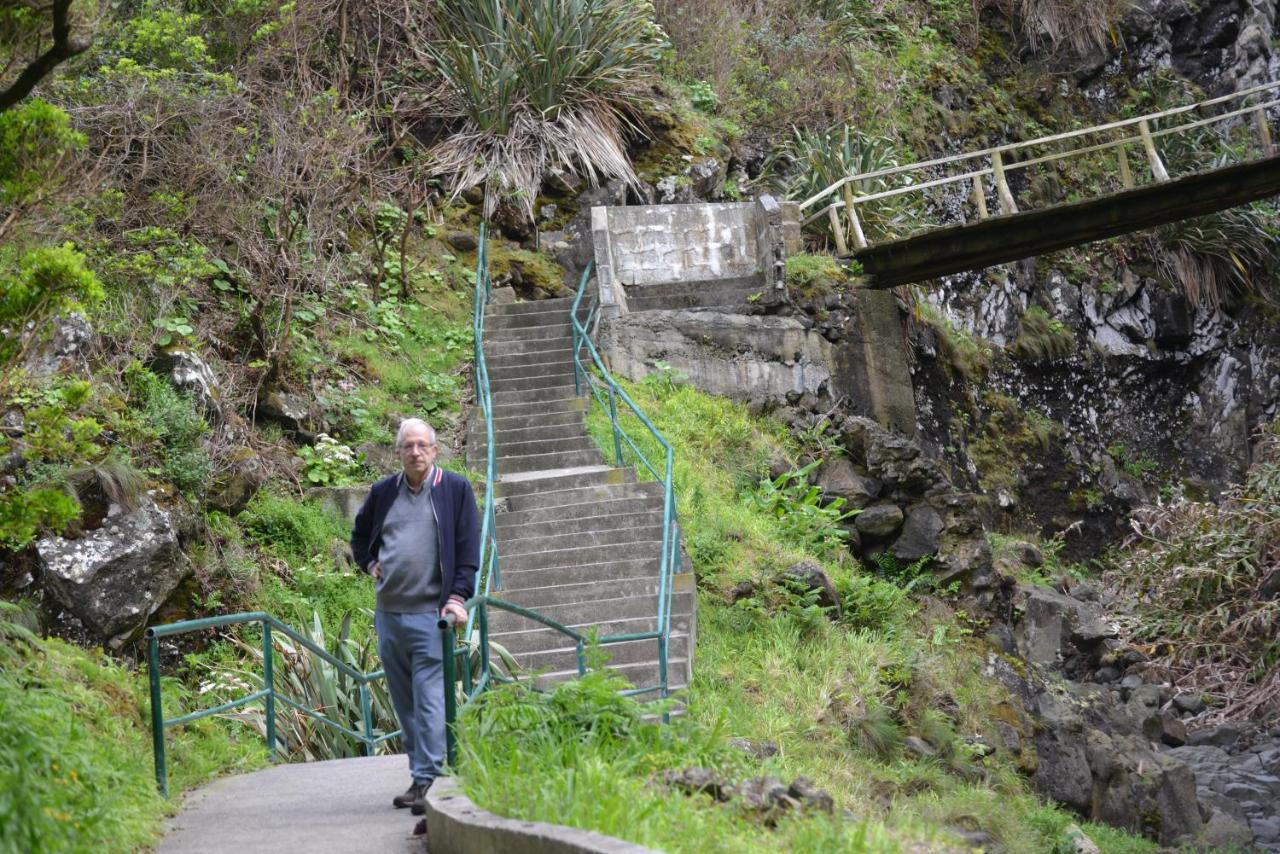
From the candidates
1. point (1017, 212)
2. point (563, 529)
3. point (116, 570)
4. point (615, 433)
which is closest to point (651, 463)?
point (615, 433)

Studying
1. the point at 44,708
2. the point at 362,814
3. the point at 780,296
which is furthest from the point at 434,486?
the point at 780,296

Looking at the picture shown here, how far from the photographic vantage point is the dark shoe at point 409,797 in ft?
18.5

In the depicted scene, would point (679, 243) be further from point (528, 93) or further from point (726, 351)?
point (528, 93)

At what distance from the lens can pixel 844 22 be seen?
22.9m

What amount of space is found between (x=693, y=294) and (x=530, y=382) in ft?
8.60

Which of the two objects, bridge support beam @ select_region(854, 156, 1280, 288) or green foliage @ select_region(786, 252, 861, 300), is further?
green foliage @ select_region(786, 252, 861, 300)

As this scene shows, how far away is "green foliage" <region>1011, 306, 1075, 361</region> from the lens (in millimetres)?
20531

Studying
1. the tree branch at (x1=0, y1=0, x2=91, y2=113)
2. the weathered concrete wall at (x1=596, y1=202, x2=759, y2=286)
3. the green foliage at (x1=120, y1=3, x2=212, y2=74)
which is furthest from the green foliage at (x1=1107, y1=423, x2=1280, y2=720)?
the tree branch at (x1=0, y1=0, x2=91, y2=113)

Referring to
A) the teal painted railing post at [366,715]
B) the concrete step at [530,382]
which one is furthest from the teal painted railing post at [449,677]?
the concrete step at [530,382]

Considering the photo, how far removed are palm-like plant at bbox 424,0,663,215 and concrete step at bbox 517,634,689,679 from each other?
8471 millimetres

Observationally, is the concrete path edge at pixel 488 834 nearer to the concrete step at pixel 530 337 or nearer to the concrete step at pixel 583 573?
the concrete step at pixel 583 573

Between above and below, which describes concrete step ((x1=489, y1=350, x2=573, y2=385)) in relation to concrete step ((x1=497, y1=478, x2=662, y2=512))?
above

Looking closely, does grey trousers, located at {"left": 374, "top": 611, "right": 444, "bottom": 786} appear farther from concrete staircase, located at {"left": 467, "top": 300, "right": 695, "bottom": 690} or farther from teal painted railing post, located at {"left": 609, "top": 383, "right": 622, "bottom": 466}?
teal painted railing post, located at {"left": 609, "top": 383, "right": 622, "bottom": 466}

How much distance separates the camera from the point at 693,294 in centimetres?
1582
